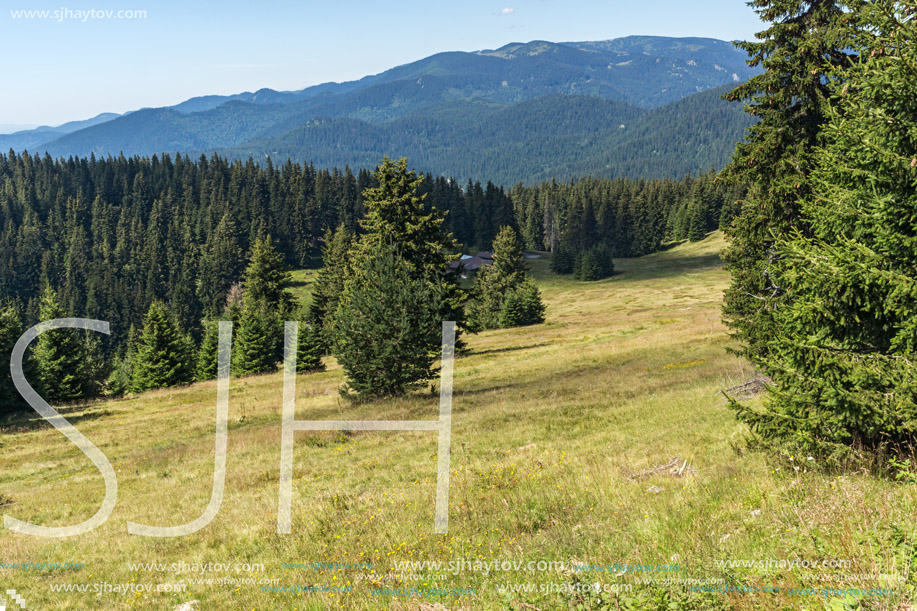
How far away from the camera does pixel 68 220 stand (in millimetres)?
172750

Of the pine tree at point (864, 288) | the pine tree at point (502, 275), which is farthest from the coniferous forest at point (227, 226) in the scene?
the pine tree at point (864, 288)

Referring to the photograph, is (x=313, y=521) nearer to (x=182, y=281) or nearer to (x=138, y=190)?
(x=182, y=281)

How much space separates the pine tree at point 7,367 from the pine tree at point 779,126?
41509 millimetres

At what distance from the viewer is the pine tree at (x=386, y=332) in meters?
22.1

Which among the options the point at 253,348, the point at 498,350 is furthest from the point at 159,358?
the point at 498,350

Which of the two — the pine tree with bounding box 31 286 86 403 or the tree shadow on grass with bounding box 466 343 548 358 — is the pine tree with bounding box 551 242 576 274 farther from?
the pine tree with bounding box 31 286 86 403

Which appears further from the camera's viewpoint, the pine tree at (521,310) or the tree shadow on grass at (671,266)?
the tree shadow on grass at (671,266)

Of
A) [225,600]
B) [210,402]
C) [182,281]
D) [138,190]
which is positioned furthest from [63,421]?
[138,190]

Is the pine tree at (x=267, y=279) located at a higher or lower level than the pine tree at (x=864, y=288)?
lower

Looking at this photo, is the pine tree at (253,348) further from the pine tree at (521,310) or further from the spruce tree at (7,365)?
the pine tree at (521,310)

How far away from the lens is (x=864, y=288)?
745cm

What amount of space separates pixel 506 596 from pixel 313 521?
252 inches

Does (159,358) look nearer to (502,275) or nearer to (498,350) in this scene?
(498,350)

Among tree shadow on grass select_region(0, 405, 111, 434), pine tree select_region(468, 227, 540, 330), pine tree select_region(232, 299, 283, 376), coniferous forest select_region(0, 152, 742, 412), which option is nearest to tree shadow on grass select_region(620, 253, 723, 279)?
coniferous forest select_region(0, 152, 742, 412)
